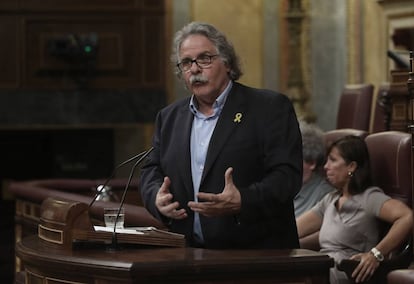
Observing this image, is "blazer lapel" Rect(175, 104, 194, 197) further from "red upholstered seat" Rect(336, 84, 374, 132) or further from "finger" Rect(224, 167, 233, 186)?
"red upholstered seat" Rect(336, 84, 374, 132)

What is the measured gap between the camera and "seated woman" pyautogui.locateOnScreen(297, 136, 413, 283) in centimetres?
434

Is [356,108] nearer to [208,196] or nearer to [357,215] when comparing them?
[357,215]

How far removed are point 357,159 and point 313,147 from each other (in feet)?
2.25

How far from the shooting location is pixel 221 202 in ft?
10.9

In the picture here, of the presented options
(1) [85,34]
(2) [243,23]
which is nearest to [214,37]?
(1) [85,34]

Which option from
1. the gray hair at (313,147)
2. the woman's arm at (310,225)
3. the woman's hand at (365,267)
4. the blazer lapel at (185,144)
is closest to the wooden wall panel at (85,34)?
the gray hair at (313,147)

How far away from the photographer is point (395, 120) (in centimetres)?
652

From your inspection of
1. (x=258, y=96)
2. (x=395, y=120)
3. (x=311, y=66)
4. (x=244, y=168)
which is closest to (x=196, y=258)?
(x=244, y=168)

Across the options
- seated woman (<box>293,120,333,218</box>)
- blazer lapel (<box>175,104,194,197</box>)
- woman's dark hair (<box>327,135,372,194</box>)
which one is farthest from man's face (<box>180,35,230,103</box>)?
seated woman (<box>293,120,333,218</box>)

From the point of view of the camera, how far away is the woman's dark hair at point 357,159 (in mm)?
4613

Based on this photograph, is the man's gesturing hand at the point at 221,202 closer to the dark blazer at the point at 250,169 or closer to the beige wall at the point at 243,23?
the dark blazer at the point at 250,169

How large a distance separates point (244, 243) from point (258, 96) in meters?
0.47

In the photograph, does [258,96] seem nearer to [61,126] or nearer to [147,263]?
[147,263]

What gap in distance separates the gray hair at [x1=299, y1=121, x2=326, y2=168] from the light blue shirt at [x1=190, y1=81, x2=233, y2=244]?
172 centimetres
